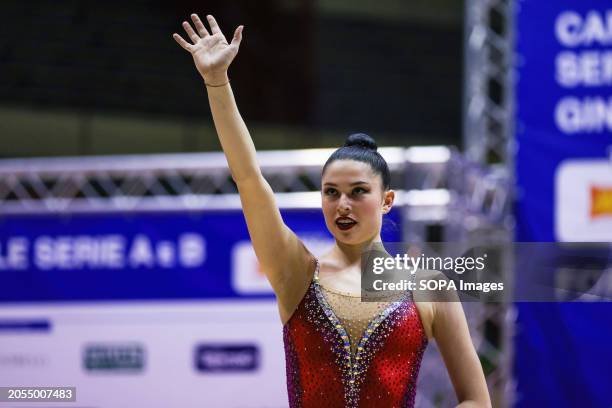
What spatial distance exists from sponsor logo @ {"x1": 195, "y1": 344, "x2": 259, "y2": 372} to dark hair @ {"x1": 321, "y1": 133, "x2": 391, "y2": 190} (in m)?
2.84

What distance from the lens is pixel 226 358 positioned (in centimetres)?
452

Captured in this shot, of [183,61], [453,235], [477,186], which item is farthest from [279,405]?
[183,61]

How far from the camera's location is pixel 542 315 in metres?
4.42

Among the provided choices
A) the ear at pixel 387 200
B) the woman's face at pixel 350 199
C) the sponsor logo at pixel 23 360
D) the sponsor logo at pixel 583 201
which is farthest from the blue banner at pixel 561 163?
the woman's face at pixel 350 199

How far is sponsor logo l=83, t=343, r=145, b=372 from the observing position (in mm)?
4570

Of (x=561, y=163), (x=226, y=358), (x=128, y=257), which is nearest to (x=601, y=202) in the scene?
(x=561, y=163)

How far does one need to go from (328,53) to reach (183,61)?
4.78ft

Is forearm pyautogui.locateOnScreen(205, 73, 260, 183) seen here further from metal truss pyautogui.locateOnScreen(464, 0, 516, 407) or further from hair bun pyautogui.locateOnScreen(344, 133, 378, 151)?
metal truss pyautogui.locateOnScreen(464, 0, 516, 407)

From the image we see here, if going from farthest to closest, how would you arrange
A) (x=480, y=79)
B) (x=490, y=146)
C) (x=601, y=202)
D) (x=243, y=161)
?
(x=490, y=146)
(x=480, y=79)
(x=601, y=202)
(x=243, y=161)

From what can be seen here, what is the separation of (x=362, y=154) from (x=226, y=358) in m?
2.95

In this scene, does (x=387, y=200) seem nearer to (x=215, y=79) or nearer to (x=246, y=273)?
(x=215, y=79)

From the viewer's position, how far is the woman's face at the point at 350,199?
171 cm

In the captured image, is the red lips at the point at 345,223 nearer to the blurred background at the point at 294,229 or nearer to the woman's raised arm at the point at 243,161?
the woman's raised arm at the point at 243,161

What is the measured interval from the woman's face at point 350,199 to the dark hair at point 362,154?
13mm
